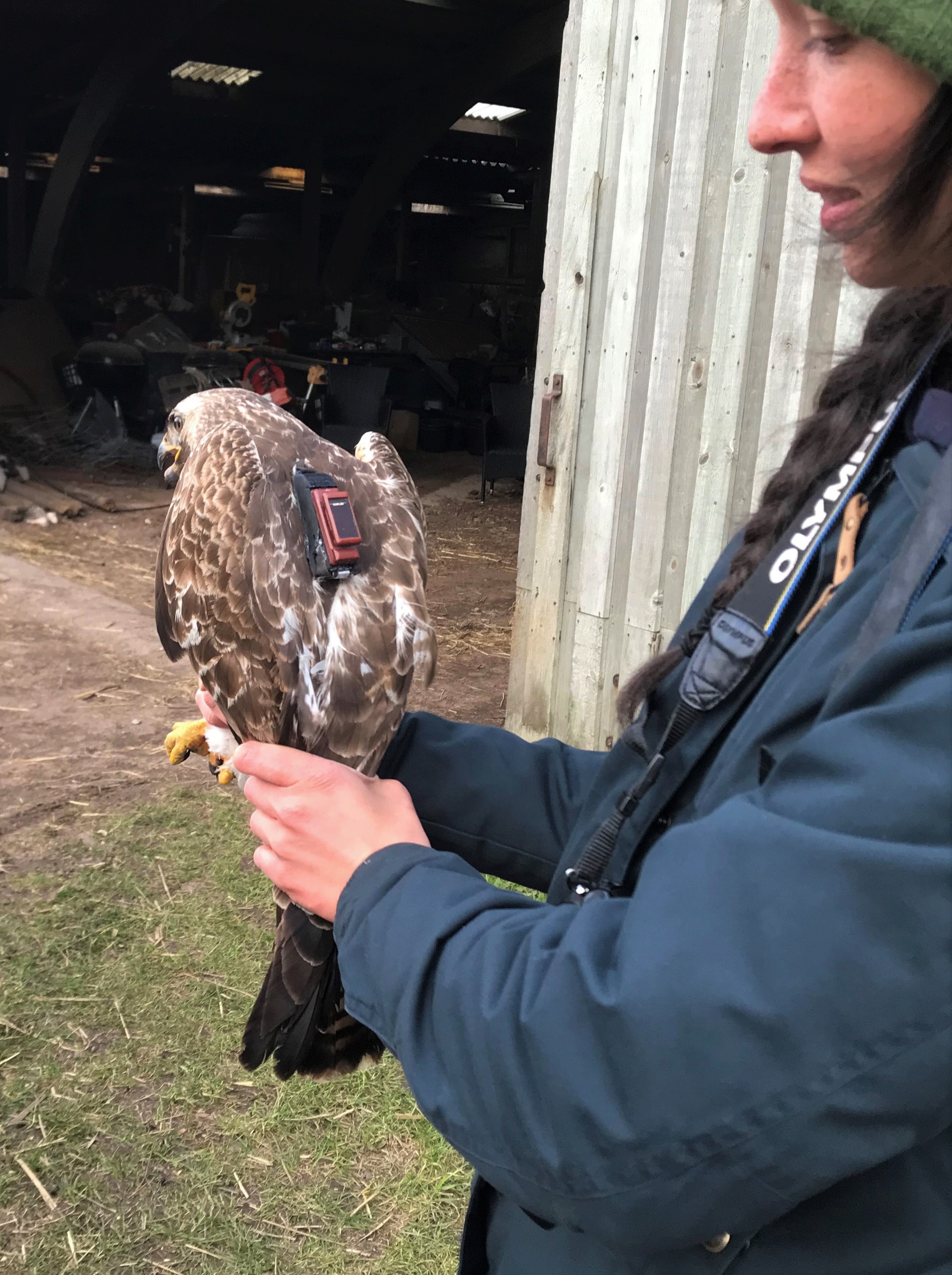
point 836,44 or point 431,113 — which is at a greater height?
point 431,113

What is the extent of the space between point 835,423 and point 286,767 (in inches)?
Result: 24.4

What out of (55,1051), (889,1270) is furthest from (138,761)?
(889,1270)

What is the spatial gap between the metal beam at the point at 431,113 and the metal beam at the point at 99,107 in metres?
2.89

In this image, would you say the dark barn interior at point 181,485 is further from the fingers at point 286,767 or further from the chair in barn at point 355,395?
the fingers at point 286,767

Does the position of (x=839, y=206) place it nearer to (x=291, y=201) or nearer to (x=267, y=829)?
(x=267, y=829)

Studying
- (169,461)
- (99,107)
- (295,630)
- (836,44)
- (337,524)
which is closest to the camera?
(836,44)

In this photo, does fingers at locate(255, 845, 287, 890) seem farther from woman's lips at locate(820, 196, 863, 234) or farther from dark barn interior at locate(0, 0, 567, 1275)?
dark barn interior at locate(0, 0, 567, 1275)

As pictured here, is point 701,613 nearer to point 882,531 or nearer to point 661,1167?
point 882,531

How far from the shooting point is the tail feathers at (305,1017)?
1.68m

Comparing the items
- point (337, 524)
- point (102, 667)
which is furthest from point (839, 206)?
point (102, 667)

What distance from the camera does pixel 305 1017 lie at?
1714mm

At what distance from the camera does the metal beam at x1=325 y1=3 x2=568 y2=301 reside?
11016mm

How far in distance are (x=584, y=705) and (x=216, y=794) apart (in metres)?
1.59

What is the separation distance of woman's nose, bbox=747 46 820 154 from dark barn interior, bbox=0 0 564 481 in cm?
889
